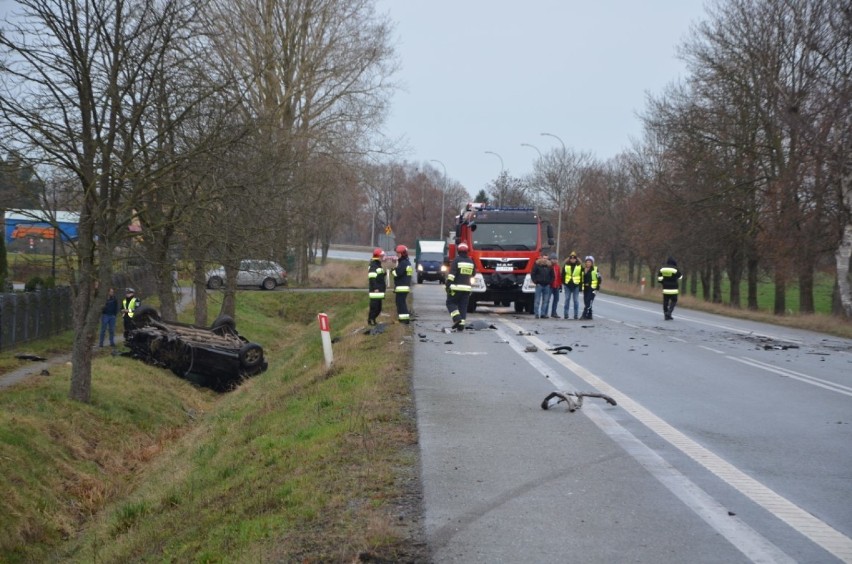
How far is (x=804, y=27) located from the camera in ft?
118

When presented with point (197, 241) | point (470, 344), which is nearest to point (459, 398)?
point (470, 344)

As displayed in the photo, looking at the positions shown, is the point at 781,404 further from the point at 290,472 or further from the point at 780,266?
the point at 780,266

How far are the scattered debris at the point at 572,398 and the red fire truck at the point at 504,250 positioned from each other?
16.0 meters

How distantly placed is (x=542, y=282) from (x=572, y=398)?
15.3 metres

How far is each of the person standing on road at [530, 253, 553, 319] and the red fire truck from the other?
0.66 metres

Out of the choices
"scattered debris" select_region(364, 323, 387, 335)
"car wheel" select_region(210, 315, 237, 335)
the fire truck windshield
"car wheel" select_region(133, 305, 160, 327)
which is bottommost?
"car wheel" select_region(210, 315, 237, 335)

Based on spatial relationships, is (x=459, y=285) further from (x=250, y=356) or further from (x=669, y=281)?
(x=669, y=281)

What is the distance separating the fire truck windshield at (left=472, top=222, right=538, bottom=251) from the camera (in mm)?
27812

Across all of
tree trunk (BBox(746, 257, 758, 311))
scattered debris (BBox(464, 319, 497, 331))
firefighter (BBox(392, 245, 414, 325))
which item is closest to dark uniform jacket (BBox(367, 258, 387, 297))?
firefighter (BBox(392, 245, 414, 325))

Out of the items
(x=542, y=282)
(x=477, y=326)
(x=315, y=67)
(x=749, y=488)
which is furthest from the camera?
(x=315, y=67)

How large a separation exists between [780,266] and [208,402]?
2234cm

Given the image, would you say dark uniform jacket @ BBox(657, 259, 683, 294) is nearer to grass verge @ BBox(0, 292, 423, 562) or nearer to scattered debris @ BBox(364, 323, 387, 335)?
scattered debris @ BBox(364, 323, 387, 335)

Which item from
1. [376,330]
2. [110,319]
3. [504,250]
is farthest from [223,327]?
[504,250]

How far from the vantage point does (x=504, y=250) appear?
27688 millimetres
